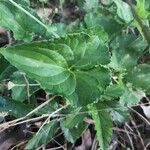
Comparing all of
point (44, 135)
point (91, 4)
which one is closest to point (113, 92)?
point (44, 135)

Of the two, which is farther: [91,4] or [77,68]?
[91,4]

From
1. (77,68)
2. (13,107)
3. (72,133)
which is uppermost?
(77,68)

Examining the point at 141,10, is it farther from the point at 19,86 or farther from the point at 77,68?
the point at 19,86

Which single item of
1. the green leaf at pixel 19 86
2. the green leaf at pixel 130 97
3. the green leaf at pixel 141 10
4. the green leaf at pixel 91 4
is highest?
the green leaf at pixel 141 10

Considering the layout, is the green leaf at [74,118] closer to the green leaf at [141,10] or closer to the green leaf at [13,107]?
the green leaf at [13,107]

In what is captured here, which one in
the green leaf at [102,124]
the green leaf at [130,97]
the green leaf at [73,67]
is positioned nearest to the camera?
the green leaf at [73,67]

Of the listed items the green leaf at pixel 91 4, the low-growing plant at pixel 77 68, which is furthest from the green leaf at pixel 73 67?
the green leaf at pixel 91 4

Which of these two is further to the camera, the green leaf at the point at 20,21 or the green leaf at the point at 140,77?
the green leaf at the point at 140,77

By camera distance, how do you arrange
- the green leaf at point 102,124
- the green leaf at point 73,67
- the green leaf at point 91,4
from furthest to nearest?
the green leaf at point 91,4, the green leaf at point 102,124, the green leaf at point 73,67
